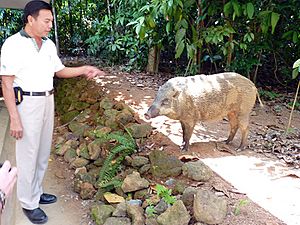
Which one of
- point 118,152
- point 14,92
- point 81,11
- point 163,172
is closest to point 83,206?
point 118,152

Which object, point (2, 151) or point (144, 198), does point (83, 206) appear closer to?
point (144, 198)

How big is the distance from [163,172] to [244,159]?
76 cm

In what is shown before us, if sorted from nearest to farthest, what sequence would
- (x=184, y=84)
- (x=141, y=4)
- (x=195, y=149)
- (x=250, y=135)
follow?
(x=184, y=84), (x=195, y=149), (x=250, y=135), (x=141, y=4)

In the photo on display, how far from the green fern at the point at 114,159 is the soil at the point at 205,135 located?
148mm

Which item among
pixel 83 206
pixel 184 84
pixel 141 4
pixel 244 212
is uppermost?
pixel 141 4

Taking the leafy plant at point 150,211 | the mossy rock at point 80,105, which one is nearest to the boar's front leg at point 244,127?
the leafy plant at point 150,211

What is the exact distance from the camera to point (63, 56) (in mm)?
8438

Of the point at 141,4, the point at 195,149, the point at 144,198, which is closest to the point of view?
the point at 144,198

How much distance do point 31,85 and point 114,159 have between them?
52.7 inches

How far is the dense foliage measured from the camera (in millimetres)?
4355

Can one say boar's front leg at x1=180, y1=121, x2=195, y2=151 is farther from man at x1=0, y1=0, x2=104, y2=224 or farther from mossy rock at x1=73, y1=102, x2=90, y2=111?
mossy rock at x1=73, y1=102, x2=90, y2=111

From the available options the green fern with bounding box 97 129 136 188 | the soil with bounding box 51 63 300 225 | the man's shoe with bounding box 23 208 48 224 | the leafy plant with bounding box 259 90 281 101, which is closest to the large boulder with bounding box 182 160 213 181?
the soil with bounding box 51 63 300 225

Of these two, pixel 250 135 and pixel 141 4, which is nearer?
pixel 250 135

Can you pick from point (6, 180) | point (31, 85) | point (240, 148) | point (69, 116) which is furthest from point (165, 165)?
point (69, 116)
